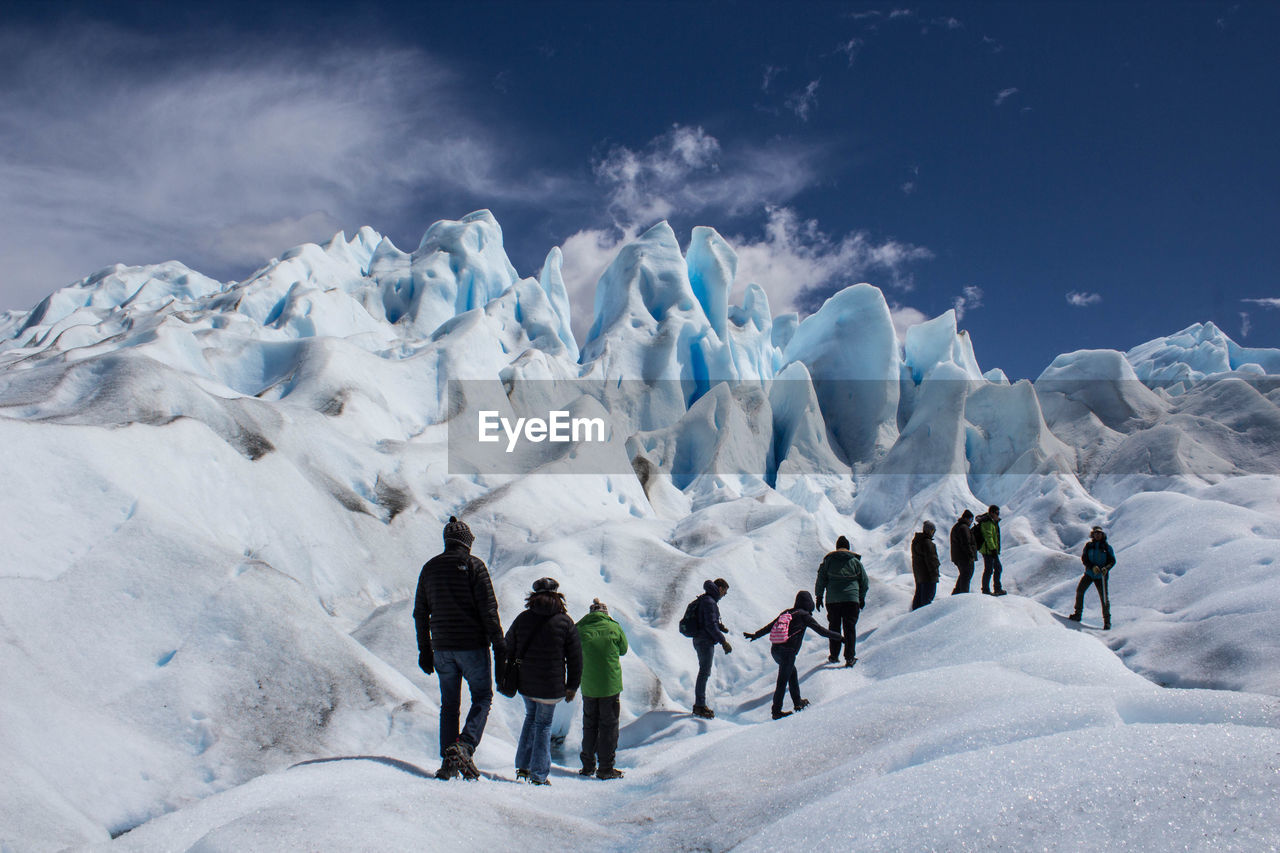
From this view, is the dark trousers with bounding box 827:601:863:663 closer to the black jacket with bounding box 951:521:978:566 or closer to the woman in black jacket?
the black jacket with bounding box 951:521:978:566

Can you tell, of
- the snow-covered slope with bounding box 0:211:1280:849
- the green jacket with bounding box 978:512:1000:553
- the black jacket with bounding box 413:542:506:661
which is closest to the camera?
the snow-covered slope with bounding box 0:211:1280:849

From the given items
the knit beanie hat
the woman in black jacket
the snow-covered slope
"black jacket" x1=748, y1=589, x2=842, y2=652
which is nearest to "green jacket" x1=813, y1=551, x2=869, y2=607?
the snow-covered slope

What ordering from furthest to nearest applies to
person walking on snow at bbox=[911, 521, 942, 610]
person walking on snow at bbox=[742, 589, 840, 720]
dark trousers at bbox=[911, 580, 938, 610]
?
dark trousers at bbox=[911, 580, 938, 610], person walking on snow at bbox=[911, 521, 942, 610], person walking on snow at bbox=[742, 589, 840, 720]

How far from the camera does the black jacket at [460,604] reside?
14.6 feet

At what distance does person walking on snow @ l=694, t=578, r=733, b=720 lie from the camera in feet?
25.1

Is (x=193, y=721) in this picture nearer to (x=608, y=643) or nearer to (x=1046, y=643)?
(x=608, y=643)

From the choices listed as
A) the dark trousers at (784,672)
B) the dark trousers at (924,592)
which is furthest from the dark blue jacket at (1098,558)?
the dark trousers at (784,672)

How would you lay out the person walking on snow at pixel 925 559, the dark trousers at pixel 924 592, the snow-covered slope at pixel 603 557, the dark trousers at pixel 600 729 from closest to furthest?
the snow-covered slope at pixel 603 557 < the dark trousers at pixel 600 729 < the person walking on snow at pixel 925 559 < the dark trousers at pixel 924 592

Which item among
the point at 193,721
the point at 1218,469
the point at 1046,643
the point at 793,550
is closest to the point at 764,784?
the point at 1046,643

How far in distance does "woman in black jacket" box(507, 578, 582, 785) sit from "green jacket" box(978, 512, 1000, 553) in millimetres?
7673

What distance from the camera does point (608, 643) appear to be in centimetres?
573

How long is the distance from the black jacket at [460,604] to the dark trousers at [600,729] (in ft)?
5.02

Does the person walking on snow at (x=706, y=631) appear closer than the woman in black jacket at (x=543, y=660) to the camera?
No

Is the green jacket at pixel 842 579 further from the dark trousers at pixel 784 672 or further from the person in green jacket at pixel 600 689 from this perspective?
the person in green jacket at pixel 600 689
